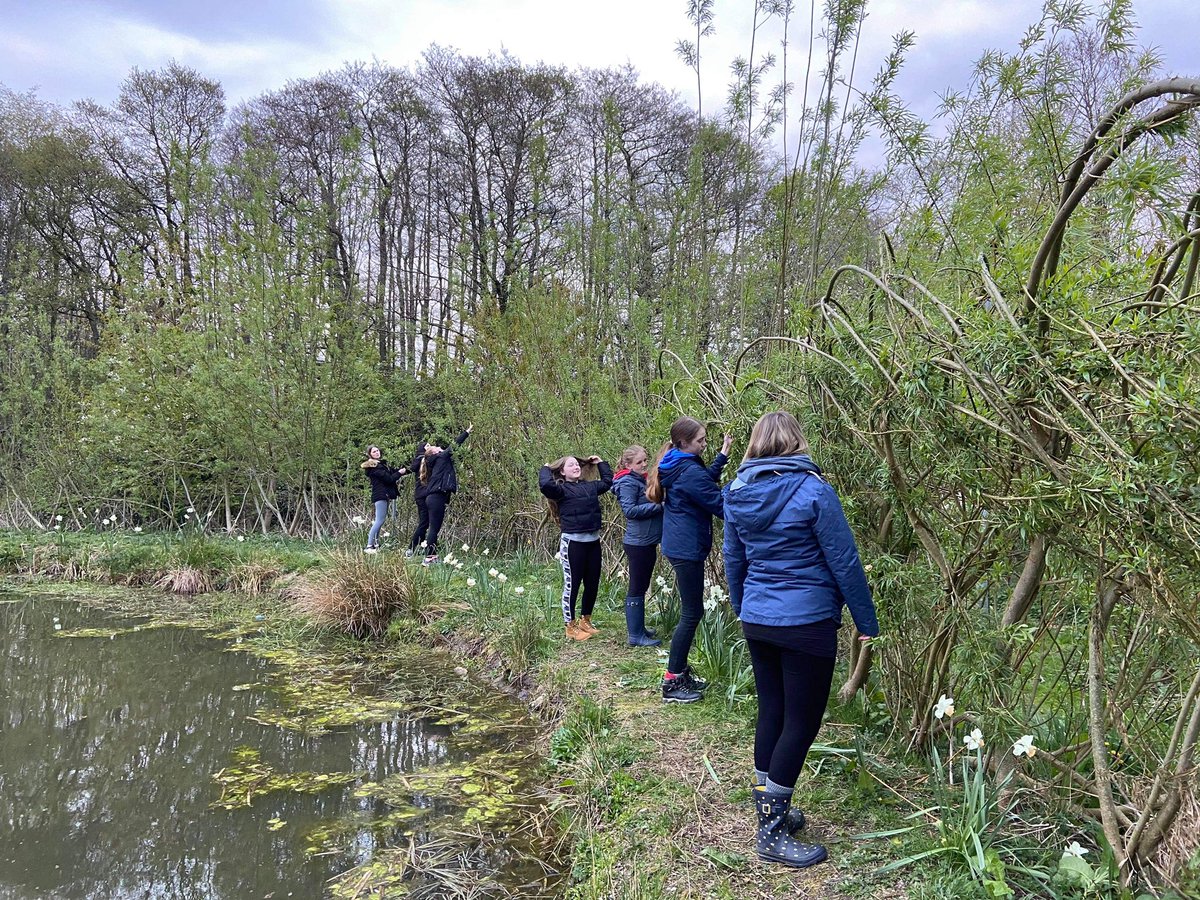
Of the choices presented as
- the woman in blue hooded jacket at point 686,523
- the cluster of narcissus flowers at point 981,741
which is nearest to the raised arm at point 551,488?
the woman in blue hooded jacket at point 686,523

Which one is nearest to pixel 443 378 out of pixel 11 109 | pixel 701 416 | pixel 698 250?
pixel 698 250

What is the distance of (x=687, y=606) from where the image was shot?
3.94 m

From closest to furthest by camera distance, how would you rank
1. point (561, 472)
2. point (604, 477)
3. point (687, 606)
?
point (687, 606) < point (561, 472) < point (604, 477)

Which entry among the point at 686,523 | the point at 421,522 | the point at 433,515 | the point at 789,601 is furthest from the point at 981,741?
the point at 421,522

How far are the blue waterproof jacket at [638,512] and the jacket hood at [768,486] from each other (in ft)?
6.50

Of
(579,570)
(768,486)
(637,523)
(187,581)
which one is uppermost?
(768,486)

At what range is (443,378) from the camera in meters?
10.1

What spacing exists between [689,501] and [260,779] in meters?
2.84

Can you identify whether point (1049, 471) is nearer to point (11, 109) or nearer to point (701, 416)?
point (701, 416)

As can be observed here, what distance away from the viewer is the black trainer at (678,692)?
13.3ft

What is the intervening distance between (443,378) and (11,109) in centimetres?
1285

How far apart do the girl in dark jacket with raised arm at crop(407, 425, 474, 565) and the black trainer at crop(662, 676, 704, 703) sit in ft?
16.0

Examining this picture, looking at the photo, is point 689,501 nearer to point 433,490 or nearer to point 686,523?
point 686,523

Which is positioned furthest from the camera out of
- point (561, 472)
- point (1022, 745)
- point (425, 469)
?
point (425, 469)
